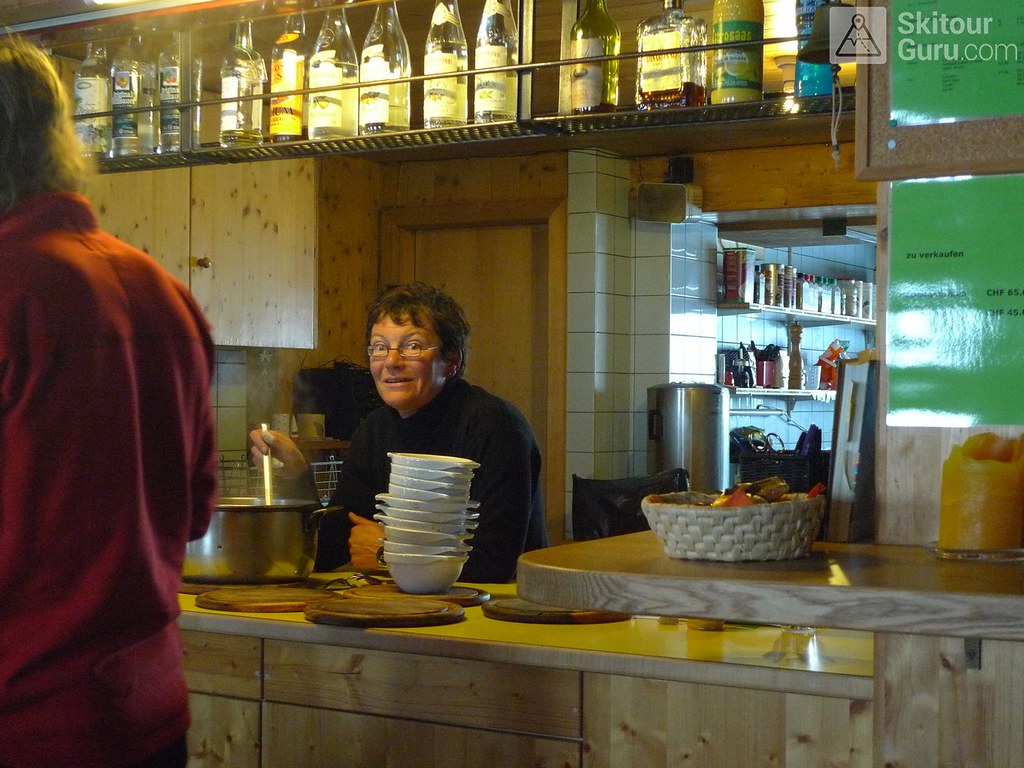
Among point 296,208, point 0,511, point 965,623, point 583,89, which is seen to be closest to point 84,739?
point 0,511

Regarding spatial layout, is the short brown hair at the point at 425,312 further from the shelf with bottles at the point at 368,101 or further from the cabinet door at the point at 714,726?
the cabinet door at the point at 714,726

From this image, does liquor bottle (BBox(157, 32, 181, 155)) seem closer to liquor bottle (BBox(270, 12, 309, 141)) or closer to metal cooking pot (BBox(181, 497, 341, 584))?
liquor bottle (BBox(270, 12, 309, 141))

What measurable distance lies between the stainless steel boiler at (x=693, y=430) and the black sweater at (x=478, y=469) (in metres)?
2.70

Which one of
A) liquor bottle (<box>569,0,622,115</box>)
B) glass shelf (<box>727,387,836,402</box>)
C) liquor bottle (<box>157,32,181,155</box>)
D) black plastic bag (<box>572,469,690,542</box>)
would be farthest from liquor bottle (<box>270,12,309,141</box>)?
glass shelf (<box>727,387,836,402</box>)

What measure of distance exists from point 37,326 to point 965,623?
1019 mm

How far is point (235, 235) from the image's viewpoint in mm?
4664

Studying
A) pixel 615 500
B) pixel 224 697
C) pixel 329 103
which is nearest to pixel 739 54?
pixel 329 103

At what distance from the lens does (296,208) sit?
5031mm

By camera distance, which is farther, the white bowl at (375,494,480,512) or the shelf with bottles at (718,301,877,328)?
the shelf with bottles at (718,301,877,328)

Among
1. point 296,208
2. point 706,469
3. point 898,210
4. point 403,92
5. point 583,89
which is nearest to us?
point 898,210

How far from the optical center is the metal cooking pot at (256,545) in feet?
7.56

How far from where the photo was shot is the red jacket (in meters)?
1.30

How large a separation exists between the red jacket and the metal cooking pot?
0.88m

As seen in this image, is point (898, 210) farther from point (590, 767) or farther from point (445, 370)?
point (445, 370)
